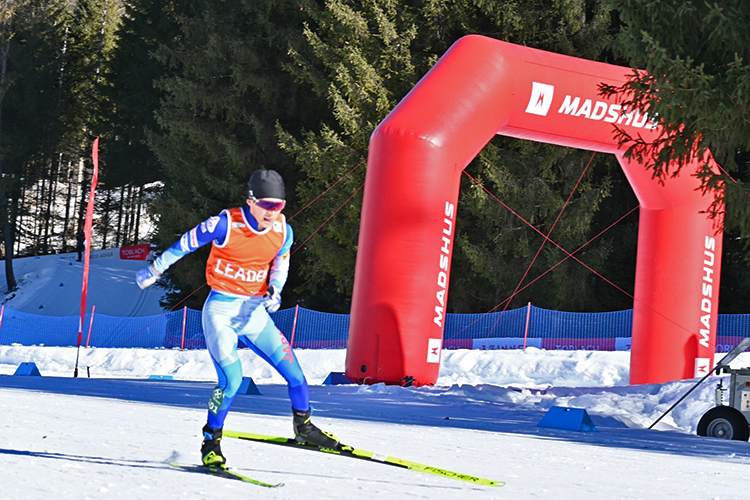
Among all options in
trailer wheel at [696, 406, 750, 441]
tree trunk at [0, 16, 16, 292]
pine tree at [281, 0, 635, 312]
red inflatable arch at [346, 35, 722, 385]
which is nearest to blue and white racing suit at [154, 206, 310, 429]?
trailer wheel at [696, 406, 750, 441]

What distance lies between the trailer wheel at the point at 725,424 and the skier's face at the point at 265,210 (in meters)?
5.43

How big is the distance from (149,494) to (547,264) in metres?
19.5

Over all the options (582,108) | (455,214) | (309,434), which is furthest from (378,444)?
(582,108)

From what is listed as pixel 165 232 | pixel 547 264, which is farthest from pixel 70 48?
pixel 547 264

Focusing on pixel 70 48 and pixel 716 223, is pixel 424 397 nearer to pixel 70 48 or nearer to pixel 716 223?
pixel 716 223

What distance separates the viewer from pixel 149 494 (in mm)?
4465

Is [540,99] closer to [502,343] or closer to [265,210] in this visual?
[502,343]

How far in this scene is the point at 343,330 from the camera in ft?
72.0

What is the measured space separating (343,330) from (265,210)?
16.3m

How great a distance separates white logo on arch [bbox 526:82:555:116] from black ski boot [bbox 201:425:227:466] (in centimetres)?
884

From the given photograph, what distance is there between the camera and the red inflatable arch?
12469mm

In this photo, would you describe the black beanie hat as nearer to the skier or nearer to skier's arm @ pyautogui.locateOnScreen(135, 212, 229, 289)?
the skier

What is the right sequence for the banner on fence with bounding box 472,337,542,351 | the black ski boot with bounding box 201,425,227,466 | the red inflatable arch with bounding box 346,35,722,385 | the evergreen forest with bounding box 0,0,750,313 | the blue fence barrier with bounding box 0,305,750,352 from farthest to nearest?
1. the banner on fence with bounding box 472,337,542,351
2. the blue fence barrier with bounding box 0,305,750,352
3. the red inflatable arch with bounding box 346,35,722,385
4. the evergreen forest with bounding box 0,0,750,313
5. the black ski boot with bounding box 201,425,227,466

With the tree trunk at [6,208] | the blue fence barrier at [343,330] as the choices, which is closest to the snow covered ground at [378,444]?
the blue fence barrier at [343,330]
